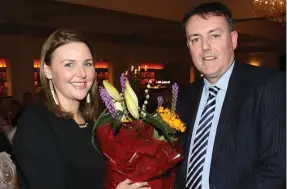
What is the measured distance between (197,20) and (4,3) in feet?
14.2

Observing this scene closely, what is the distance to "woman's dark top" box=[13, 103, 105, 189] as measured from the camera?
1.53m

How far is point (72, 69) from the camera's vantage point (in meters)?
1.69

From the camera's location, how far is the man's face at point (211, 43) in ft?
5.70

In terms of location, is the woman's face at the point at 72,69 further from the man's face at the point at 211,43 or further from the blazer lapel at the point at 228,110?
the blazer lapel at the point at 228,110

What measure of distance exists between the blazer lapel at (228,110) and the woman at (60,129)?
1.64ft

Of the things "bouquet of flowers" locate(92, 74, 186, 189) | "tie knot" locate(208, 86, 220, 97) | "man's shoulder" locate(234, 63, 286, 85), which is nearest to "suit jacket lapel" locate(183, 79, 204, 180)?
"tie knot" locate(208, 86, 220, 97)

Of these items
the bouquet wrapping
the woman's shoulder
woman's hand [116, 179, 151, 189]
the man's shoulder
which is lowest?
woman's hand [116, 179, 151, 189]

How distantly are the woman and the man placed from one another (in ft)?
1.49

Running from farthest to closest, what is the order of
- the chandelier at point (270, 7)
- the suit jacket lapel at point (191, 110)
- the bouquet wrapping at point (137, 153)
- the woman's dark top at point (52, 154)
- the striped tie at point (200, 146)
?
the chandelier at point (270, 7) → the suit jacket lapel at point (191, 110) → the striped tie at point (200, 146) → the woman's dark top at point (52, 154) → the bouquet wrapping at point (137, 153)

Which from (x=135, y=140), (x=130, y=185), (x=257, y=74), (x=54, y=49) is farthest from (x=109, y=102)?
(x=257, y=74)

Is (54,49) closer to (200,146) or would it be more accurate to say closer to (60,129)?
(60,129)

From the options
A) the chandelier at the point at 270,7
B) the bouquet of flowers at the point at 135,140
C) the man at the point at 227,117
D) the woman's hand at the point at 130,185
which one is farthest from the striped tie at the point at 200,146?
the chandelier at the point at 270,7

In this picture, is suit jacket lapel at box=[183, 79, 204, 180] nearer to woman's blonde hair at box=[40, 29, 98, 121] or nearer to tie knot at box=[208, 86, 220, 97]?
tie knot at box=[208, 86, 220, 97]

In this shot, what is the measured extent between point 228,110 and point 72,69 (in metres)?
0.70
